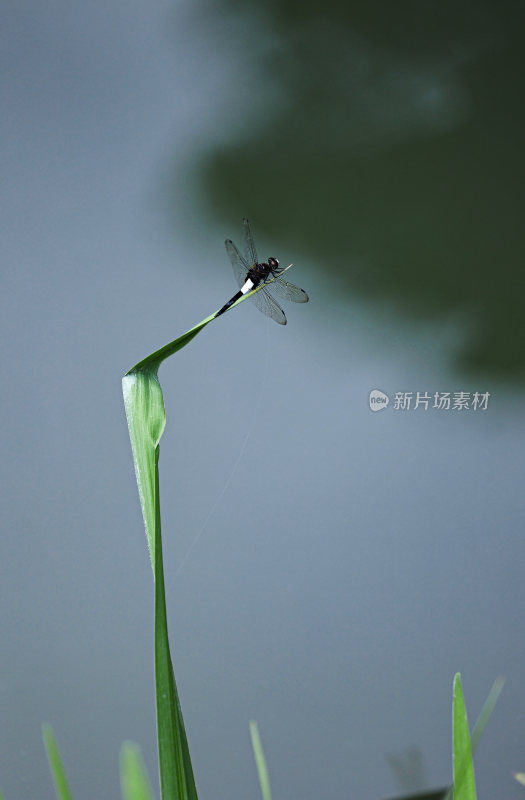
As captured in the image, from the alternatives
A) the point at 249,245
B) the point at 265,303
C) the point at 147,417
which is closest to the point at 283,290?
the point at 265,303

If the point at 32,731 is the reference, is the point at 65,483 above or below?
above

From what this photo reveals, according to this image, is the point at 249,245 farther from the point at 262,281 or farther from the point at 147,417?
the point at 147,417

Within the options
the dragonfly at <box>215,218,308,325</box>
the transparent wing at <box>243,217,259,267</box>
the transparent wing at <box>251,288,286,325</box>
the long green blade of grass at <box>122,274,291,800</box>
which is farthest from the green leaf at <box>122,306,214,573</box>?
the transparent wing at <box>243,217,259,267</box>

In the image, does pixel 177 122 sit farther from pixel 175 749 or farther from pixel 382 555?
pixel 175 749

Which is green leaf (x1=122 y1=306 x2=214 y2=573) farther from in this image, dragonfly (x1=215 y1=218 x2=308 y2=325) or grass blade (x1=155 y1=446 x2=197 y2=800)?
dragonfly (x1=215 y1=218 x2=308 y2=325)

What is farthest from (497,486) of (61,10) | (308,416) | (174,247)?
(61,10)
